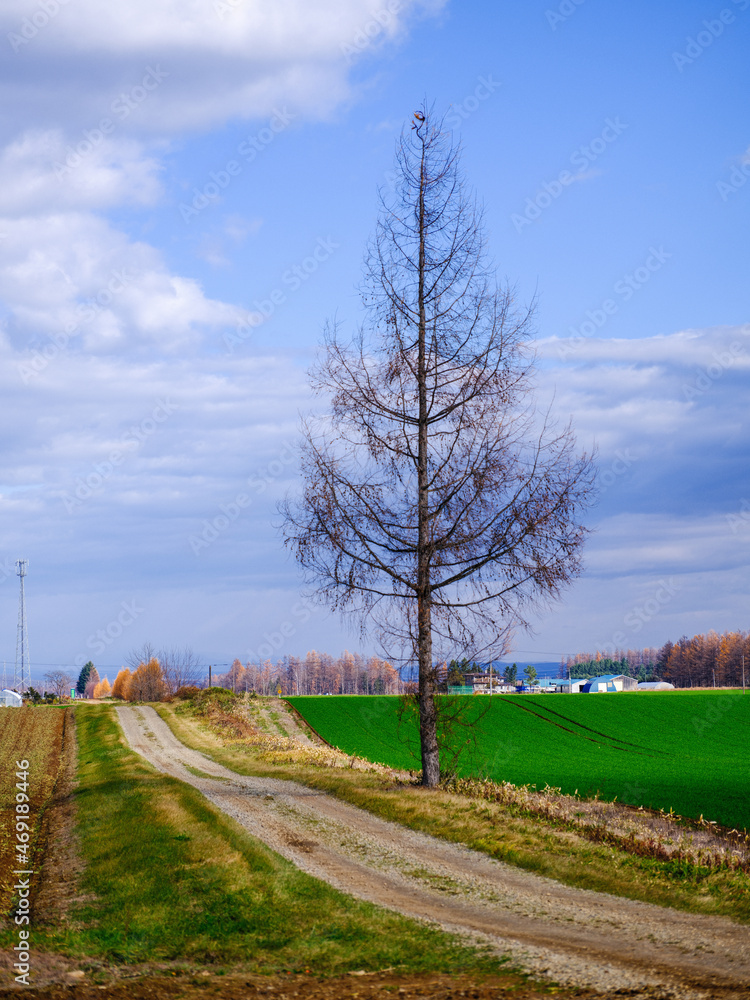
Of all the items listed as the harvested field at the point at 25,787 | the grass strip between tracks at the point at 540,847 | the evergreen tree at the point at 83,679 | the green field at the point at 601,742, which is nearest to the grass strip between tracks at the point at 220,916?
the harvested field at the point at 25,787

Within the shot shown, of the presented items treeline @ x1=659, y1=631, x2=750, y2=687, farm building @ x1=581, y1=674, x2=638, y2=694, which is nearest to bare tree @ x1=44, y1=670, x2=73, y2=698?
farm building @ x1=581, y1=674, x2=638, y2=694

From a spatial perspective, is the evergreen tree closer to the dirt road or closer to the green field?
the green field

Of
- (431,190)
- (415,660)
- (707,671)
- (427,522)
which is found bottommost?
(707,671)

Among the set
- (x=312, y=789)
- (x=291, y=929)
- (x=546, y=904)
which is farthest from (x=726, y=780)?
(x=291, y=929)

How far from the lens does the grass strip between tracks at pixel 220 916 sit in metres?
7.96

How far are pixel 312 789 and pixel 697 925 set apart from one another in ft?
35.5

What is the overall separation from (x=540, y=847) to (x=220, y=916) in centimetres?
511

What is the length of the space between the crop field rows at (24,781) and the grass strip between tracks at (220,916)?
4.43ft

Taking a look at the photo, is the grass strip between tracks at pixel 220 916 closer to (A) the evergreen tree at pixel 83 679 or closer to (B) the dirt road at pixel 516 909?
(B) the dirt road at pixel 516 909

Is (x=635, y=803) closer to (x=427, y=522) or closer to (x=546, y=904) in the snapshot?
(x=427, y=522)

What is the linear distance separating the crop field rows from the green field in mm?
7617

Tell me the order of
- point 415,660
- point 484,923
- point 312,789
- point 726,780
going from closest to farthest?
point 484,923 < point 415,660 < point 312,789 < point 726,780

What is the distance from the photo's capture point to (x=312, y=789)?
17969mm

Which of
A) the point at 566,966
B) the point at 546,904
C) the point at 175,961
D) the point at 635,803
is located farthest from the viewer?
the point at 635,803
